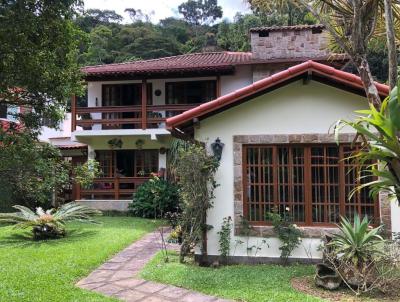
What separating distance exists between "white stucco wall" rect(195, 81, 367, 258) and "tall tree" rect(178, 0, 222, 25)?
54.7 meters

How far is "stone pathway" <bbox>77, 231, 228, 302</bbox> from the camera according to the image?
6.44 meters

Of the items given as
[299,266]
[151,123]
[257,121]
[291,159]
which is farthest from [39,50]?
[151,123]

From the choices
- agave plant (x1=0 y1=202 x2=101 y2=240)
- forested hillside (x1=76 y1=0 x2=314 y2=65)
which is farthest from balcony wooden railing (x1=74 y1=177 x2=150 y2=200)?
forested hillside (x1=76 y1=0 x2=314 y2=65)

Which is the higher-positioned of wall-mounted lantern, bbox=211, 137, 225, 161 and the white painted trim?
the white painted trim

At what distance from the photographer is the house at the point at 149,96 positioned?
1786cm

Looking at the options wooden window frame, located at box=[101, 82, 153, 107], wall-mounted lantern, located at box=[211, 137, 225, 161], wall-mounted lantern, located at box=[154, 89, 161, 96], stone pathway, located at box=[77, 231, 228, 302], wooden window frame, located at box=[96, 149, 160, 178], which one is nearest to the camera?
stone pathway, located at box=[77, 231, 228, 302]

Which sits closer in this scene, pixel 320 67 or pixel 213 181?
pixel 320 67

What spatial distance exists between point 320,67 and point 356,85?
0.77 m

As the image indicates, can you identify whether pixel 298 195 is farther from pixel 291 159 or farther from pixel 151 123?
pixel 151 123

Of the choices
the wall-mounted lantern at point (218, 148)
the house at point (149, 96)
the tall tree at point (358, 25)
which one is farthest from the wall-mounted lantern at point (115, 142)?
the tall tree at point (358, 25)

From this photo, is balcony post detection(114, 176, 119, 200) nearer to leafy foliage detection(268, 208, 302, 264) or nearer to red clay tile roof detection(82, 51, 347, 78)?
red clay tile roof detection(82, 51, 347, 78)

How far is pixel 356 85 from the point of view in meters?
8.05

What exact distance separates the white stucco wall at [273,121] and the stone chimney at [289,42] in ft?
31.2

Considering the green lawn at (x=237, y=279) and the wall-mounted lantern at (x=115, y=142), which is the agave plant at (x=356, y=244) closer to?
the green lawn at (x=237, y=279)
